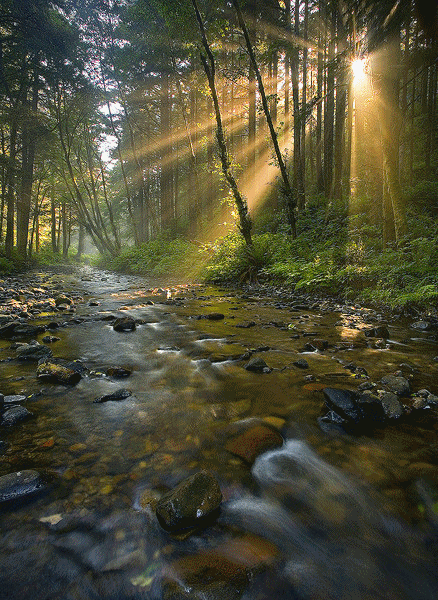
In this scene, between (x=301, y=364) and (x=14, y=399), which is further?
(x=301, y=364)

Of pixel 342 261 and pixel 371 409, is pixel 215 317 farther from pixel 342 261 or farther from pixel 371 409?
pixel 342 261

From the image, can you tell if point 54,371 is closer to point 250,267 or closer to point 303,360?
point 303,360

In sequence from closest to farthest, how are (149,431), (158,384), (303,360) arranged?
(149,431)
(158,384)
(303,360)

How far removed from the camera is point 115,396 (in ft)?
9.18

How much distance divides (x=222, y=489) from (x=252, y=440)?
517mm

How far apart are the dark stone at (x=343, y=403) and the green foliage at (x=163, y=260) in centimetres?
1304

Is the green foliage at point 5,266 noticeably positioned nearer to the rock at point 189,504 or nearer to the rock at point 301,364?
the rock at point 301,364

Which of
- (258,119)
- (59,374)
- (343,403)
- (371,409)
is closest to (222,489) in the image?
(343,403)

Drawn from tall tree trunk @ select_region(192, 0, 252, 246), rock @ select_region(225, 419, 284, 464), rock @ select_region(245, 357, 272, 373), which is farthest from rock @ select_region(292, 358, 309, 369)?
tall tree trunk @ select_region(192, 0, 252, 246)

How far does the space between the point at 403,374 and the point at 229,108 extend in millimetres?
23758

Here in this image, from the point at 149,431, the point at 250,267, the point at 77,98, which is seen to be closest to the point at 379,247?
the point at 250,267

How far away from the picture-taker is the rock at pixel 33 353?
3.81 metres

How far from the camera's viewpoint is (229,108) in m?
21.8

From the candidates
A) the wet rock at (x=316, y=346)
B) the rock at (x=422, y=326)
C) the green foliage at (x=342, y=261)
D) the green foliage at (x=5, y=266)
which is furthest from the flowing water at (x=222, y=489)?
the green foliage at (x=5, y=266)
